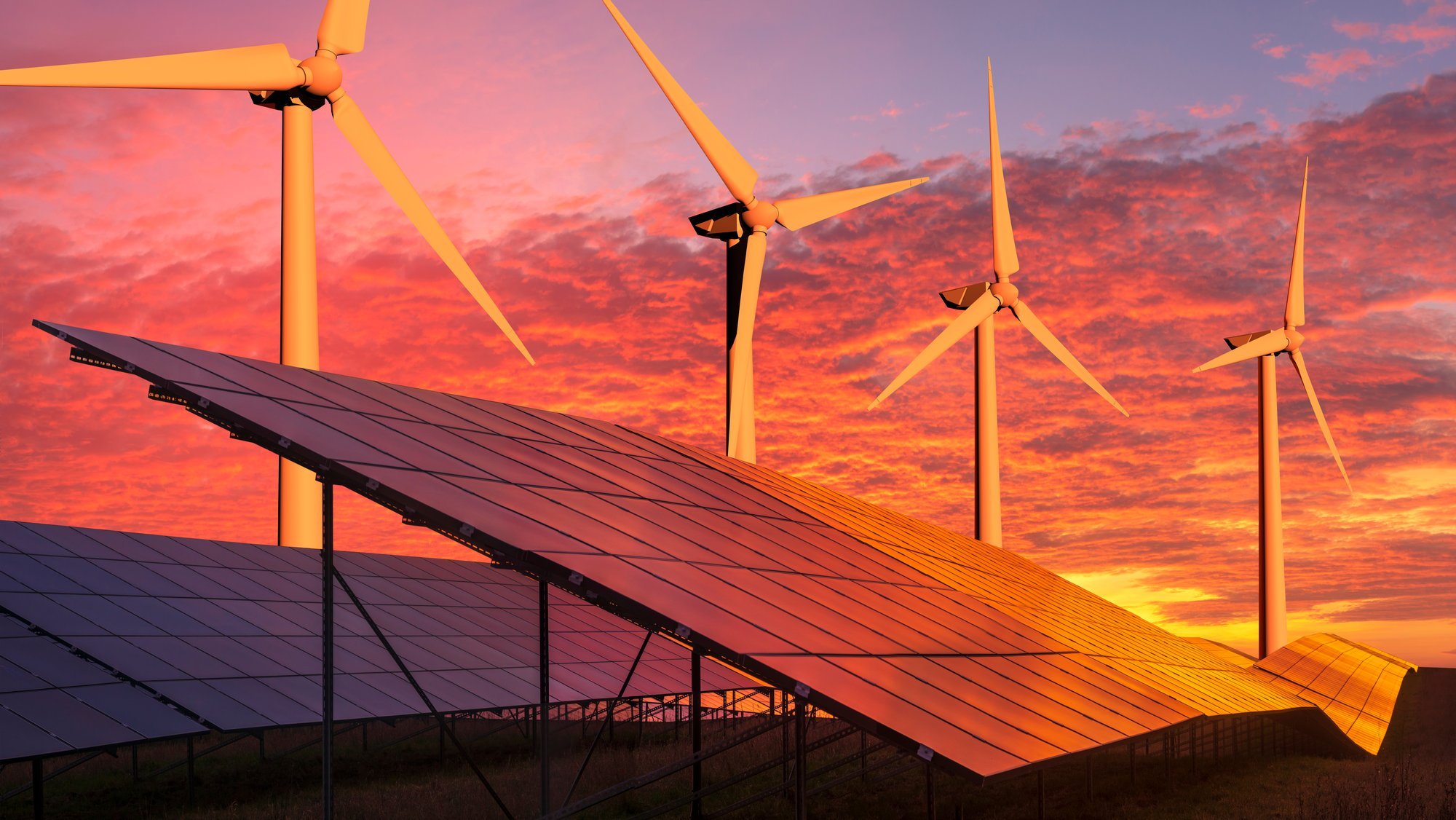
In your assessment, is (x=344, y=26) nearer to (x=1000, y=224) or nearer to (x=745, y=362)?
(x=745, y=362)

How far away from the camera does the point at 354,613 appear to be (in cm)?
4734

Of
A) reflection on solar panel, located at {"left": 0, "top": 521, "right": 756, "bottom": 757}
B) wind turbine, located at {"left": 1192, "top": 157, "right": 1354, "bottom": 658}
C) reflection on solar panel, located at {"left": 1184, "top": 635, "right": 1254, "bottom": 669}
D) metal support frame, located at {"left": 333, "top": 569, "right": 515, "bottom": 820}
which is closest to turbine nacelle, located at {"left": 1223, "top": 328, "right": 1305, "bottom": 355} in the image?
wind turbine, located at {"left": 1192, "top": 157, "right": 1354, "bottom": 658}

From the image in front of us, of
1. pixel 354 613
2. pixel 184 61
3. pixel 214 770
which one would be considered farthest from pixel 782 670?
pixel 184 61

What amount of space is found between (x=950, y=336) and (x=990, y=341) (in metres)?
2.91

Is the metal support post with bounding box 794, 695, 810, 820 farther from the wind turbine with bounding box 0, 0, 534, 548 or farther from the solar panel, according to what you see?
the wind turbine with bounding box 0, 0, 534, 548

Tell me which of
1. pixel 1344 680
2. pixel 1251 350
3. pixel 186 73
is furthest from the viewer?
pixel 1251 350

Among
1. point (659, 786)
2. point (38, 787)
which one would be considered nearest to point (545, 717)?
Answer: point (38, 787)

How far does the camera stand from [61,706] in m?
29.7

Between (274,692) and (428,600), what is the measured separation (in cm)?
1469

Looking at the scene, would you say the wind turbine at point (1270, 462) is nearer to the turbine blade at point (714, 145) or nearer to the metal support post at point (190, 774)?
the turbine blade at point (714, 145)

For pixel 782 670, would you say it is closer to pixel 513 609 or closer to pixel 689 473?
pixel 689 473

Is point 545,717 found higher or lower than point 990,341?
lower

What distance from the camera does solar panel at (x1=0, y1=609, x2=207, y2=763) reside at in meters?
27.8

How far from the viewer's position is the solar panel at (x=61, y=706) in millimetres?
27797
